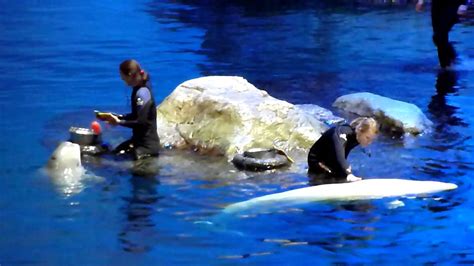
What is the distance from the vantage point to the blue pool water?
7.28 meters

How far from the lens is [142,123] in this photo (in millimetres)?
9602

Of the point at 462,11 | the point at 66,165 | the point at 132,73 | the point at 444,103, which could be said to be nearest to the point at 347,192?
the point at 132,73

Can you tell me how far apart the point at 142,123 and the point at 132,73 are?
0.58m

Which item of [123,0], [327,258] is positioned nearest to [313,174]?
[327,258]

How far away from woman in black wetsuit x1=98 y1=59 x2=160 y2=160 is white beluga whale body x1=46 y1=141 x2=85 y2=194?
0.54 metres

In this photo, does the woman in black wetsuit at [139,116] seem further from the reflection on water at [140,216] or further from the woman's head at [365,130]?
the woman's head at [365,130]

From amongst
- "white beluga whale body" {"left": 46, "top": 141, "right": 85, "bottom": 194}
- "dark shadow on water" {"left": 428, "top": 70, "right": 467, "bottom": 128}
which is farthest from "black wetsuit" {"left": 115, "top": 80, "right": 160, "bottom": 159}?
"dark shadow on water" {"left": 428, "top": 70, "right": 467, "bottom": 128}

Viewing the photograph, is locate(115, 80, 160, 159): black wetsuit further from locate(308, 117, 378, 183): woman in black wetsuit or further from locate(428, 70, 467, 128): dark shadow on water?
locate(428, 70, 467, 128): dark shadow on water

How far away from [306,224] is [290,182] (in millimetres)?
1332

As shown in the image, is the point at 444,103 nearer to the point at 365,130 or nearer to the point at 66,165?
the point at 365,130

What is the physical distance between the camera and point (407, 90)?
1436 cm

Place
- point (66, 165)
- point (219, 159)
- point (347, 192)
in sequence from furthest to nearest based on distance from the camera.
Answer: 1. point (219, 159)
2. point (66, 165)
3. point (347, 192)

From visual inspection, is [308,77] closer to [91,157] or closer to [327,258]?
[91,157]

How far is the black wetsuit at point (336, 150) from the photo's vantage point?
887cm
